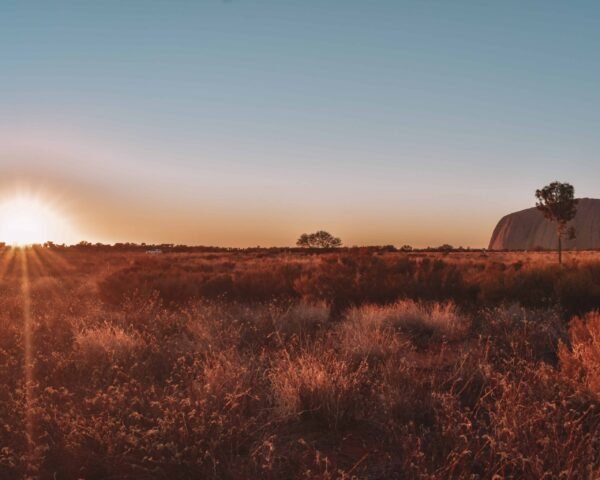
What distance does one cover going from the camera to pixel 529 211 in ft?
518

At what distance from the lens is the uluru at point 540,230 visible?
444 feet

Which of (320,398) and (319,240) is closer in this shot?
(320,398)

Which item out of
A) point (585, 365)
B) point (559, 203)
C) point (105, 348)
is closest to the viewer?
point (585, 365)

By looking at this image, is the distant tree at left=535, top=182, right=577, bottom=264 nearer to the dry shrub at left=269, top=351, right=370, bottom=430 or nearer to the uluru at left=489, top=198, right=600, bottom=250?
the dry shrub at left=269, top=351, right=370, bottom=430

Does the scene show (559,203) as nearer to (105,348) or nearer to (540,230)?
(105,348)

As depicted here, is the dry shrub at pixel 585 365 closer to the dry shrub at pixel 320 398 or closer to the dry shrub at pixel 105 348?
the dry shrub at pixel 320 398

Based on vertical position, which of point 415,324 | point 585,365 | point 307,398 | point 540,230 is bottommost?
point 307,398

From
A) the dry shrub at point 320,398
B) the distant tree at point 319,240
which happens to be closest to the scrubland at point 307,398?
the dry shrub at point 320,398

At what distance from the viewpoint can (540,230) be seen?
146 m

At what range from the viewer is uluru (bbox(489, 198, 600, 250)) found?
444 feet

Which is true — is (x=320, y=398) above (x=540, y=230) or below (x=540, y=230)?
below

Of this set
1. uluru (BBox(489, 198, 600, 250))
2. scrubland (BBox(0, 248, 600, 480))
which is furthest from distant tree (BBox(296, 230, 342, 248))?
scrubland (BBox(0, 248, 600, 480))

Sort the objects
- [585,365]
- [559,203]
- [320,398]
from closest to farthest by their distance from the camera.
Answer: [320,398], [585,365], [559,203]

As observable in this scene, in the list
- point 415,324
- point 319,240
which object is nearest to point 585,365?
point 415,324
